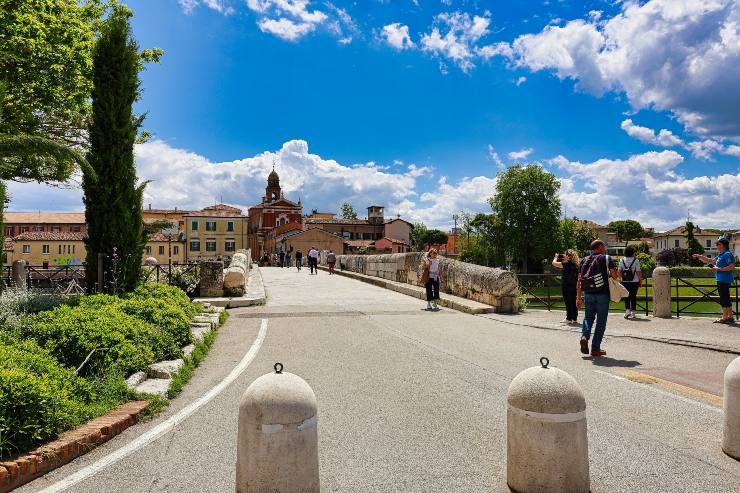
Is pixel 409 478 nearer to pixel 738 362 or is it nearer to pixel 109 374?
pixel 738 362

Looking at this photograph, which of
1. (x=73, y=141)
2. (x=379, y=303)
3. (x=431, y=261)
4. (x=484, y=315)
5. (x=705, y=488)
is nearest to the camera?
(x=705, y=488)

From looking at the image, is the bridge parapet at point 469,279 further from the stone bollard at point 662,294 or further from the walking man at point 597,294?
the walking man at point 597,294

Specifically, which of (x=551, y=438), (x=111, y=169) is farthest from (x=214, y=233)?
(x=551, y=438)

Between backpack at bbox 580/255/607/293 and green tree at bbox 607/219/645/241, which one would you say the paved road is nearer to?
backpack at bbox 580/255/607/293

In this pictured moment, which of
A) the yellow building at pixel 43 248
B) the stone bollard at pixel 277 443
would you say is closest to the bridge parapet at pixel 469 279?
the stone bollard at pixel 277 443

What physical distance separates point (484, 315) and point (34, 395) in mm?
11368

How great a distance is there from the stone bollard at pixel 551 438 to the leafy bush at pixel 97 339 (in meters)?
4.62

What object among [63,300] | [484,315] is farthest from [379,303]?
[63,300]

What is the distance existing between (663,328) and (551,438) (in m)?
9.32

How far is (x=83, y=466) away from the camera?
412 centimetres

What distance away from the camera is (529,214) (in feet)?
232

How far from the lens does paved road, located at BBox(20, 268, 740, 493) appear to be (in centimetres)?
386

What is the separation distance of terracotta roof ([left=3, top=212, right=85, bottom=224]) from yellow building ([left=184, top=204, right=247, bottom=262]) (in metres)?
27.5

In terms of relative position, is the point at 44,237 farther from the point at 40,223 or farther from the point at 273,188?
the point at 273,188
